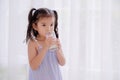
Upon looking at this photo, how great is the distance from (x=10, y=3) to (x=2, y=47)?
28 cm

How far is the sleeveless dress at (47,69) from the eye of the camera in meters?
1.12

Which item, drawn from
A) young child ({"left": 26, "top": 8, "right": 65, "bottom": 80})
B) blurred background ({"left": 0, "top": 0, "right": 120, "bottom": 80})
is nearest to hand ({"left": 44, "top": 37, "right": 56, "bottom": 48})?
young child ({"left": 26, "top": 8, "right": 65, "bottom": 80})

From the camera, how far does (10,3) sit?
1547mm

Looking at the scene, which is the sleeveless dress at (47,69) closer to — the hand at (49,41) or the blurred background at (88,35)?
the hand at (49,41)

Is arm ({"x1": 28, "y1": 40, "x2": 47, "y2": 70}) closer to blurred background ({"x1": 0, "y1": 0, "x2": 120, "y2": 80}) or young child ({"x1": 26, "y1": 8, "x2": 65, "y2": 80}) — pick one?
young child ({"x1": 26, "y1": 8, "x2": 65, "y2": 80})

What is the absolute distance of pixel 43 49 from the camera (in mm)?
1088

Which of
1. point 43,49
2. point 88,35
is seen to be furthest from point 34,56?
point 88,35

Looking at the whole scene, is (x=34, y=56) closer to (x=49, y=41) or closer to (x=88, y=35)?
(x=49, y=41)

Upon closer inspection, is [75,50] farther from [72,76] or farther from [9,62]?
[9,62]

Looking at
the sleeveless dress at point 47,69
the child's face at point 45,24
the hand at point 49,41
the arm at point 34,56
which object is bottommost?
the sleeveless dress at point 47,69

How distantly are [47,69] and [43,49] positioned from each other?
0.33 ft

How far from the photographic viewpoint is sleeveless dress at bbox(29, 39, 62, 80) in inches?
44.1

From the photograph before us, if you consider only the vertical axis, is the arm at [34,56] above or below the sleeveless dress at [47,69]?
above

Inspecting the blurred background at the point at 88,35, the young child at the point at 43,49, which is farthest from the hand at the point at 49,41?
the blurred background at the point at 88,35
